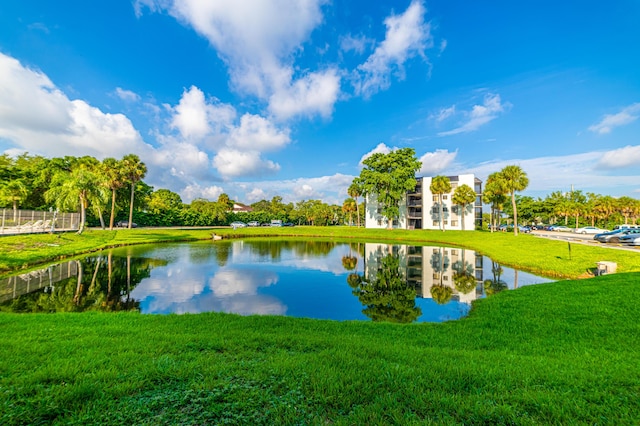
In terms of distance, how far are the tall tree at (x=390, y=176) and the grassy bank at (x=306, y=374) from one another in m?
45.6

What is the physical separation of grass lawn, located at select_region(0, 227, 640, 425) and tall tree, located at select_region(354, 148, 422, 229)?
44.7m

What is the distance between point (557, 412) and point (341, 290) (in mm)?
10821

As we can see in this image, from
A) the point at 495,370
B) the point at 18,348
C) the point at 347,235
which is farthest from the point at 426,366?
the point at 347,235

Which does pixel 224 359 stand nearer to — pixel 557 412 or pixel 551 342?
pixel 557 412

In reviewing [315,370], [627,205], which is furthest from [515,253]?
[627,205]

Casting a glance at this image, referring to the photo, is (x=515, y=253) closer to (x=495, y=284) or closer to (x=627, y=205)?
(x=495, y=284)

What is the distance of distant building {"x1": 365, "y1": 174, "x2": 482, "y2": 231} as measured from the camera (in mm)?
56000

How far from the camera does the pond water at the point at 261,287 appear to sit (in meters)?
10.2

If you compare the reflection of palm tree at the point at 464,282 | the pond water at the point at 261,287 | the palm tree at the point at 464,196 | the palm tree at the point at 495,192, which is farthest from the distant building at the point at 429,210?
the reflection of palm tree at the point at 464,282

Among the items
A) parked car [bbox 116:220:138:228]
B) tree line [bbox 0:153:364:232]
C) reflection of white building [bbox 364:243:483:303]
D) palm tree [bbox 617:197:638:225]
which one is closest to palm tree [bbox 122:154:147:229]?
tree line [bbox 0:153:364:232]

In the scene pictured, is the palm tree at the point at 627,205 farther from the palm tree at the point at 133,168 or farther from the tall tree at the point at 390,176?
the palm tree at the point at 133,168

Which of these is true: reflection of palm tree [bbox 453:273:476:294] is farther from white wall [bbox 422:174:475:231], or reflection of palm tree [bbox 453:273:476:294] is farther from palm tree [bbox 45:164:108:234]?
white wall [bbox 422:174:475:231]

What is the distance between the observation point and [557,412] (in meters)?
2.91

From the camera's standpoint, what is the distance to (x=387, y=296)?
40.8 feet
